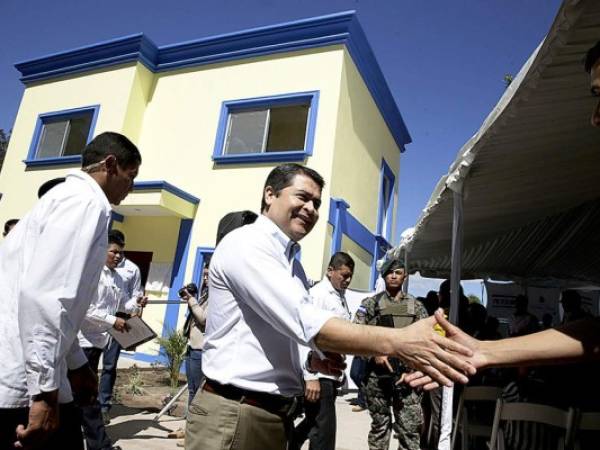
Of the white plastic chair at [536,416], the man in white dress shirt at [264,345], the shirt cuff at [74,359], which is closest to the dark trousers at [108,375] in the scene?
the shirt cuff at [74,359]

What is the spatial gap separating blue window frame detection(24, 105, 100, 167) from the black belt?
10.3 meters

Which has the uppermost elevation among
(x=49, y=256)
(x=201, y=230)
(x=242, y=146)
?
(x=242, y=146)

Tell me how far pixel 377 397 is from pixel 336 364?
2.44 metres

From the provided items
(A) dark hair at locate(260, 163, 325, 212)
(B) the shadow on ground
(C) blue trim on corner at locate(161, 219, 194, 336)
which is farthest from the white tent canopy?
(C) blue trim on corner at locate(161, 219, 194, 336)

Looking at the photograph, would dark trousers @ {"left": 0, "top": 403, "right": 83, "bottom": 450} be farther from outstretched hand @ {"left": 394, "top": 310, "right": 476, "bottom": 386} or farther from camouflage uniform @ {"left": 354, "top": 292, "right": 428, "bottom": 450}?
camouflage uniform @ {"left": 354, "top": 292, "right": 428, "bottom": 450}

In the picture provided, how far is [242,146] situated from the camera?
8977 mm

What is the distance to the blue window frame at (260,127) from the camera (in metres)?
8.59

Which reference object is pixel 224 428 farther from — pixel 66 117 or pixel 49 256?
pixel 66 117

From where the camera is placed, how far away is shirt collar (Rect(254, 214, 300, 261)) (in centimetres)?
172

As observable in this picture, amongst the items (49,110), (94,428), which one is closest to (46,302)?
(94,428)

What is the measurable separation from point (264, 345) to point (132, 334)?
260 centimetres

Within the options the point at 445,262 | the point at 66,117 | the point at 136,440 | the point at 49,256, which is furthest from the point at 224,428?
the point at 66,117

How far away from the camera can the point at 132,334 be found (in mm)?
3693

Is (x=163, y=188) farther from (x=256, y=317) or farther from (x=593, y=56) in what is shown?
(x=593, y=56)
